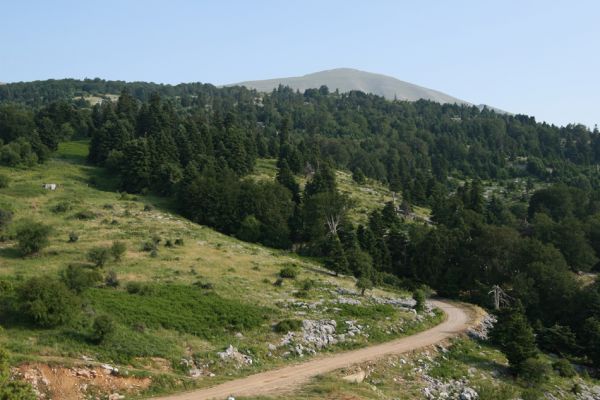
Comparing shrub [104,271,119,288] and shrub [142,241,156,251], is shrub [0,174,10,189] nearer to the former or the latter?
Result: shrub [142,241,156,251]

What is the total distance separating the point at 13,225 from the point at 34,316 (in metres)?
33.9

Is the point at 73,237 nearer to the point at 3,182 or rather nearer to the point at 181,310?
the point at 181,310

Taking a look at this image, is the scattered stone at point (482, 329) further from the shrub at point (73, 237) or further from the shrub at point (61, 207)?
the shrub at point (61, 207)

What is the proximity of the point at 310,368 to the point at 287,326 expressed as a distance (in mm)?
5739

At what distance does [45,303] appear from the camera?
3388 centimetres

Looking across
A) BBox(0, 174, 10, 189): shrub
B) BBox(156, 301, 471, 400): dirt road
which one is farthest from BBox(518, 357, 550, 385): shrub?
BBox(0, 174, 10, 189): shrub

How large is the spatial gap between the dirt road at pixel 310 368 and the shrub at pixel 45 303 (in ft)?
34.9

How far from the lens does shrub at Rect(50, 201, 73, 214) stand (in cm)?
7261

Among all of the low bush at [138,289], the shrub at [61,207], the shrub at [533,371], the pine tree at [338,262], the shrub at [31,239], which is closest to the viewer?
the shrub at [533,371]

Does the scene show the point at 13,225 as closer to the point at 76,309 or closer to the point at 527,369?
the point at 76,309

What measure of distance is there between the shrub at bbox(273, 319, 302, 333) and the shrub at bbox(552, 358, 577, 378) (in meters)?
25.5

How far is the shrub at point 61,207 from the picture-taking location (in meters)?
72.6

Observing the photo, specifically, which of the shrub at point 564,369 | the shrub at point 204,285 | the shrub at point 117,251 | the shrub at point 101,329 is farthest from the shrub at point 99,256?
the shrub at point 564,369

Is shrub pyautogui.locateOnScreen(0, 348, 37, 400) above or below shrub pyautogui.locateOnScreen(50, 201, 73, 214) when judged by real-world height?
above
